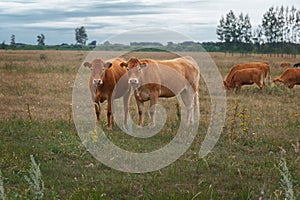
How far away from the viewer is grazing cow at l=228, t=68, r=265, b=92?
18906 mm

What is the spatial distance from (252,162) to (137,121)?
4052 millimetres

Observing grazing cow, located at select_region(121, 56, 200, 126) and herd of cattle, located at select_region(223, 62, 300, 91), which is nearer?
grazing cow, located at select_region(121, 56, 200, 126)

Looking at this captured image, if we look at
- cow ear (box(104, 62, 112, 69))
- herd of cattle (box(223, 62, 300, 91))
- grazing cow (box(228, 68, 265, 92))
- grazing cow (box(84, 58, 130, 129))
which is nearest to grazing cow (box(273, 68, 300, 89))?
herd of cattle (box(223, 62, 300, 91))

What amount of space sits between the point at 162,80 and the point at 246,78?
9018mm

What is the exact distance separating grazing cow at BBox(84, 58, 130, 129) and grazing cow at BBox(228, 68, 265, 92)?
865cm

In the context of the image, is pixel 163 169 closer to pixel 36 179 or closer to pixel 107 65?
pixel 36 179

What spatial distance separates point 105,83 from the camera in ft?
34.5

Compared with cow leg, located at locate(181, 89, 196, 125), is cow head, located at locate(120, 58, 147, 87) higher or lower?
higher

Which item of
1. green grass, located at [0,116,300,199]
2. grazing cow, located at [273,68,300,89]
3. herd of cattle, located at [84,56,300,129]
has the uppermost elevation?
herd of cattle, located at [84,56,300,129]

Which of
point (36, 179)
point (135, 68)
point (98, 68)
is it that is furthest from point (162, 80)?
point (36, 179)

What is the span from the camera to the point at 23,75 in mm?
21344

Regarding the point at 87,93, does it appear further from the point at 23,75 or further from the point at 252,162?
the point at 252,162

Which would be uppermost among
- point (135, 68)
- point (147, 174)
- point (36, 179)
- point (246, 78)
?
point (135, 68)

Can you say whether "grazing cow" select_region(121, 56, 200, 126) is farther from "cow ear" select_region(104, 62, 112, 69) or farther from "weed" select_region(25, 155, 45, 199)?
"weed" select_region(25, 155, 45, 199)
